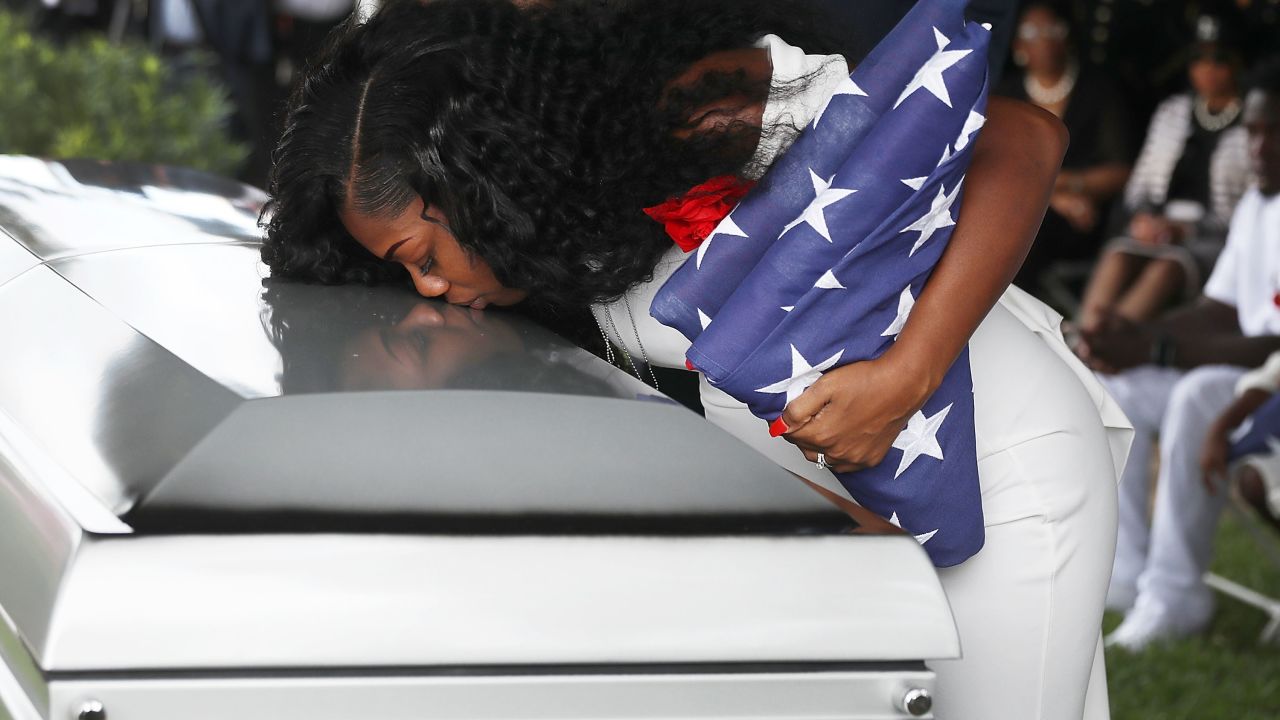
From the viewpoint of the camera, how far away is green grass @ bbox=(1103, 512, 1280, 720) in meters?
2.84

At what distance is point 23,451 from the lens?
80cm

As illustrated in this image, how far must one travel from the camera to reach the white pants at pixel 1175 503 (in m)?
3.45

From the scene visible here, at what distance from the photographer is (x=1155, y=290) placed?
5.53 metres

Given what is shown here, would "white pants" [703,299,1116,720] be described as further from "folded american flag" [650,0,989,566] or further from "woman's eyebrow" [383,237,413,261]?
"woman's eyebrow" [383,237,413,261]

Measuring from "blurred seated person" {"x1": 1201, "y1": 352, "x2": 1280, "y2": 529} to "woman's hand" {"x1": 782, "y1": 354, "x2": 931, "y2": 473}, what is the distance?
2.45m

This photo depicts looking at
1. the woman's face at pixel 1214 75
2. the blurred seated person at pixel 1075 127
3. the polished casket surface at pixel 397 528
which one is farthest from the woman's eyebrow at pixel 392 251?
the blurred seated person at pixel 1075 127

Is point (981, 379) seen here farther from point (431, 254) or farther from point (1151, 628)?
point (1151, 628)

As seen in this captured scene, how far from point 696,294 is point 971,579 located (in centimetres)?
37

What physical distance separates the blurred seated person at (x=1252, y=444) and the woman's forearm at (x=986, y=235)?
2322 mm

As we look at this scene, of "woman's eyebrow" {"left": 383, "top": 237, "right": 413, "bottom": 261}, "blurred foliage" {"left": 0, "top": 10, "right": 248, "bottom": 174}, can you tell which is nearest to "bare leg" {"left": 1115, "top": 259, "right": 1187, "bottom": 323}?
"blurred foliage" {"left": 0, "top": 10, "right": 248, "bottom": 174}

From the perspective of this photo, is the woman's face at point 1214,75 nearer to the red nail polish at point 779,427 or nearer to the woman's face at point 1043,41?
the woman's face at point 1043,41

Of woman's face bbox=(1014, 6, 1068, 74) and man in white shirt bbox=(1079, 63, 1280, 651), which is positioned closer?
man in white shirt bbox=(1079, 63, 1280, 651)

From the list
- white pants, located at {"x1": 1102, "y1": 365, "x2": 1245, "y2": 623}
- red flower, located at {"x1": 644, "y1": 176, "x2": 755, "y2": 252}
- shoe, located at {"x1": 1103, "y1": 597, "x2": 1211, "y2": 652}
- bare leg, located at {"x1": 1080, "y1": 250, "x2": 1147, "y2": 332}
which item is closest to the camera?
red flower, located at {"x1": 644, "y1": 176, "x2": 755, "y2": 252}

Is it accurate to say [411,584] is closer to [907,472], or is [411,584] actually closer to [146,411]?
[146,411]
